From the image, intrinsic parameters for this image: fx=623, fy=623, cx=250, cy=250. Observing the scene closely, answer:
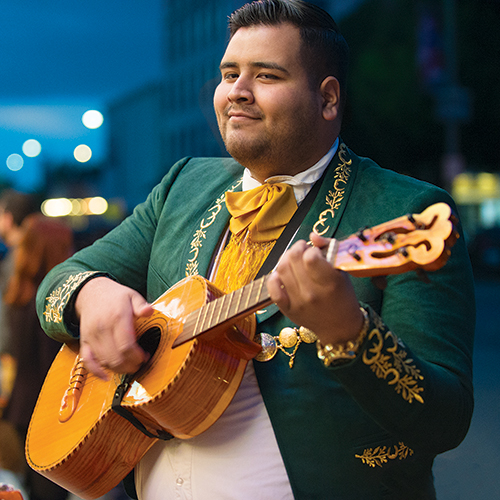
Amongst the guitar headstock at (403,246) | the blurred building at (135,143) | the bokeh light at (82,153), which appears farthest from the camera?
the blurred building at (135,143)

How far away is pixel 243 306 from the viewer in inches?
57.1

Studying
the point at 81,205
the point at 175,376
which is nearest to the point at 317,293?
the point at 175,376

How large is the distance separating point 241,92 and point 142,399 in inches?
34.7

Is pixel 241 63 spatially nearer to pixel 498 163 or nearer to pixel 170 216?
pixel 170 216

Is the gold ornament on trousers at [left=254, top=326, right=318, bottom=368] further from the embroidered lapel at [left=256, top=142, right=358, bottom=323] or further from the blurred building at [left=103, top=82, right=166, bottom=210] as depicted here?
the blurred building at [left=103, top=82, right=166, bottom=210]

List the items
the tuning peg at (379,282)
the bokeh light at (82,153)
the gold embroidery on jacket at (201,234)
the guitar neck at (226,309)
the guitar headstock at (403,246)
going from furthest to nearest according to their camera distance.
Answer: the bokeh light at (82,153) → the gold embroidery on jacket at (201,234) → the guitar neck at (226,309) → the tuning peg at (379,282) → the guitar headstock at (403,246)

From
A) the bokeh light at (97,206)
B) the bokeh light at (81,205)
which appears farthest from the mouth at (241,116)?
the bokeh light at (97,206)

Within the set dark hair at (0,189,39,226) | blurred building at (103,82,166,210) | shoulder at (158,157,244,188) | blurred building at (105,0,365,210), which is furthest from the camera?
blurred building at (103,82,166,210)

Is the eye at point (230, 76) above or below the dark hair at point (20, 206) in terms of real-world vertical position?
above

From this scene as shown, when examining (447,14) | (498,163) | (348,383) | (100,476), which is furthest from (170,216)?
(498,163)

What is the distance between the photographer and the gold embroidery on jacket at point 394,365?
1.32 m

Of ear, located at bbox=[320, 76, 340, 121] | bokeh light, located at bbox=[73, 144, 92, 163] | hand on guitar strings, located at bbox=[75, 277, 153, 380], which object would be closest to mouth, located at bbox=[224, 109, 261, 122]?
ear, located at bbox=[320, 76, 340, 121]

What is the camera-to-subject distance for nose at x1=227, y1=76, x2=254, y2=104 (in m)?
1.76

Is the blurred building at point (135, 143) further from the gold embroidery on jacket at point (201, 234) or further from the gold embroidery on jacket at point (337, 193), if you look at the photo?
the gold embroidery on jacket at point (337, 193)
